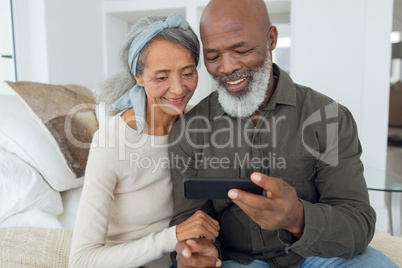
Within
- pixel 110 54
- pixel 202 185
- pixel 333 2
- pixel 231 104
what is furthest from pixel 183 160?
pixel 110 54

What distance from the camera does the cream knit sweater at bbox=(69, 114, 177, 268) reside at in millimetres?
1069

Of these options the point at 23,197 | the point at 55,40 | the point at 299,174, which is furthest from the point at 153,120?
the point at 55,40

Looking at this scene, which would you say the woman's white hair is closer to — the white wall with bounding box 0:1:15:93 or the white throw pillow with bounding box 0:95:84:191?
the white throw pillow with bounding box 0:95:84:191

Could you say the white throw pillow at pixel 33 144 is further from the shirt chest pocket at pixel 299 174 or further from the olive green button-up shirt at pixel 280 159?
the shirt chest pocket at pixel 299 174

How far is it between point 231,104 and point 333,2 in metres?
1.67

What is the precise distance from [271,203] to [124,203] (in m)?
0.59

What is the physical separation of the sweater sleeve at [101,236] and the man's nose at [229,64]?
1.49ft

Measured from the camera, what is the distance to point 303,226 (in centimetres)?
91

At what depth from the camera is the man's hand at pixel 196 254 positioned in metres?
0.97

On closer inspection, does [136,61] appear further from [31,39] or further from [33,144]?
[31,39]

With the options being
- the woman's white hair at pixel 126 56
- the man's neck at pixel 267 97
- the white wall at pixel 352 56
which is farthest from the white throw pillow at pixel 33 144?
the white wall at pixel 352 56

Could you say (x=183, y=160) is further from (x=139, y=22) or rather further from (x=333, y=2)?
(x=333, y=2)

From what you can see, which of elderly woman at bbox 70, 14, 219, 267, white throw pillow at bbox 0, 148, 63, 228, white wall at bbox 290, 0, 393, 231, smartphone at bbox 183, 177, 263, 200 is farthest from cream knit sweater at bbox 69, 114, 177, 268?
white wall at bbox 290, 0, 393, 231

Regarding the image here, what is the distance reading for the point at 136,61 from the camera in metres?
1.18
